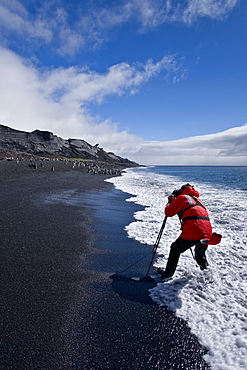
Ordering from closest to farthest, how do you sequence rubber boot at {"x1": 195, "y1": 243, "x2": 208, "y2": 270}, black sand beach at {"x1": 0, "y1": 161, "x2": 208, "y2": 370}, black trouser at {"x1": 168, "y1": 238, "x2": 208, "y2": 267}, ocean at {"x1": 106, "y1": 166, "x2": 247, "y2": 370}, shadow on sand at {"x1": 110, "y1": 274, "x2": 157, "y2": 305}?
black sand beach at {"x1": 0, "y1": 161, "x2": 208, "y2": 370}, ocean at {"x1": 106, "y1": 166, "x2": 247, "y2": 370}, shadow on sand at {"x1": 110, "y1": 274, "x2": 157, "y2": 305}, black trouser at {"x1": 168, "y1": 238, "x2": 208, "y2": 267}, rubber boot at {"x1": 195, "y1": 243, "x2": 208, "y2": 270}

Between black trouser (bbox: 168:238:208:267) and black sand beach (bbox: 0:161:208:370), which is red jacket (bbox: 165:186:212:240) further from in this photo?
black sand beach (bbox: 0:161:208:370)

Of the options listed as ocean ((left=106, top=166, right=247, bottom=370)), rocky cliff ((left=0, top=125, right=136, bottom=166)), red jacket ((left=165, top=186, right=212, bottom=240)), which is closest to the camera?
ocean ((left=106, top=166, right=247, bottom=370))

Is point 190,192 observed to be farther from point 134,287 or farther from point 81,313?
point 81,313

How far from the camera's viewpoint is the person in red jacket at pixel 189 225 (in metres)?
4.03

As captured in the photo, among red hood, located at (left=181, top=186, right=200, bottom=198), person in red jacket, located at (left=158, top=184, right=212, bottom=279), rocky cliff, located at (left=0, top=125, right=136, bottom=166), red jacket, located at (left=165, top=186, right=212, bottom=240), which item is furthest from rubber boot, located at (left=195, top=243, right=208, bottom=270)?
rocky cliff, located at (left=0, top=125, right=136, bottom=166)

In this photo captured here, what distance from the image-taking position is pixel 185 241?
13.6 feet

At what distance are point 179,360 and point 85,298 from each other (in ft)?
5.95

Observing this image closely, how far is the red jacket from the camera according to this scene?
402 centimetres

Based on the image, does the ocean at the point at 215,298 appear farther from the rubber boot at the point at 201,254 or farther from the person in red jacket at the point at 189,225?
the person in red jacket at the point at 189,225

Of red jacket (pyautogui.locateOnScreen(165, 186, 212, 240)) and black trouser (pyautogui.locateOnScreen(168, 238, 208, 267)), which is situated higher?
red jacket (pyautogui.locateOnScreen(165, 186, 212, 240))

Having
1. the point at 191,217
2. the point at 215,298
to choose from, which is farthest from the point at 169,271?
the point at 191,217

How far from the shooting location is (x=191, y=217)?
4.07m

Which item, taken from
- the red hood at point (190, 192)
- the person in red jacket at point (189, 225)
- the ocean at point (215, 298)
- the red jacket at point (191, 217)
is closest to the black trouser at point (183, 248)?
the person in red jacket at point (189, 225)

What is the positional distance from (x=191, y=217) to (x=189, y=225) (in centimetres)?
17
